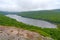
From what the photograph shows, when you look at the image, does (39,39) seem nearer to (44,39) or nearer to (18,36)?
(44,39)

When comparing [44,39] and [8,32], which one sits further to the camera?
[44,39]

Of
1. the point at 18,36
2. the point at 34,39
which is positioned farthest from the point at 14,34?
the point at 34,39

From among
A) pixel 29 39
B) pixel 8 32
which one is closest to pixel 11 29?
pixel 8 32

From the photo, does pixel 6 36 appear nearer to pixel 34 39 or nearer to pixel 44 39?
pixel 34 39

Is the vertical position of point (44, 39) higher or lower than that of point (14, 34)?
lower

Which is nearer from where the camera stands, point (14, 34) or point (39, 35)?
point (14, 34)

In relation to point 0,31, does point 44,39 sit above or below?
below

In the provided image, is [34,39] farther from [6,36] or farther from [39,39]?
[6,36]
